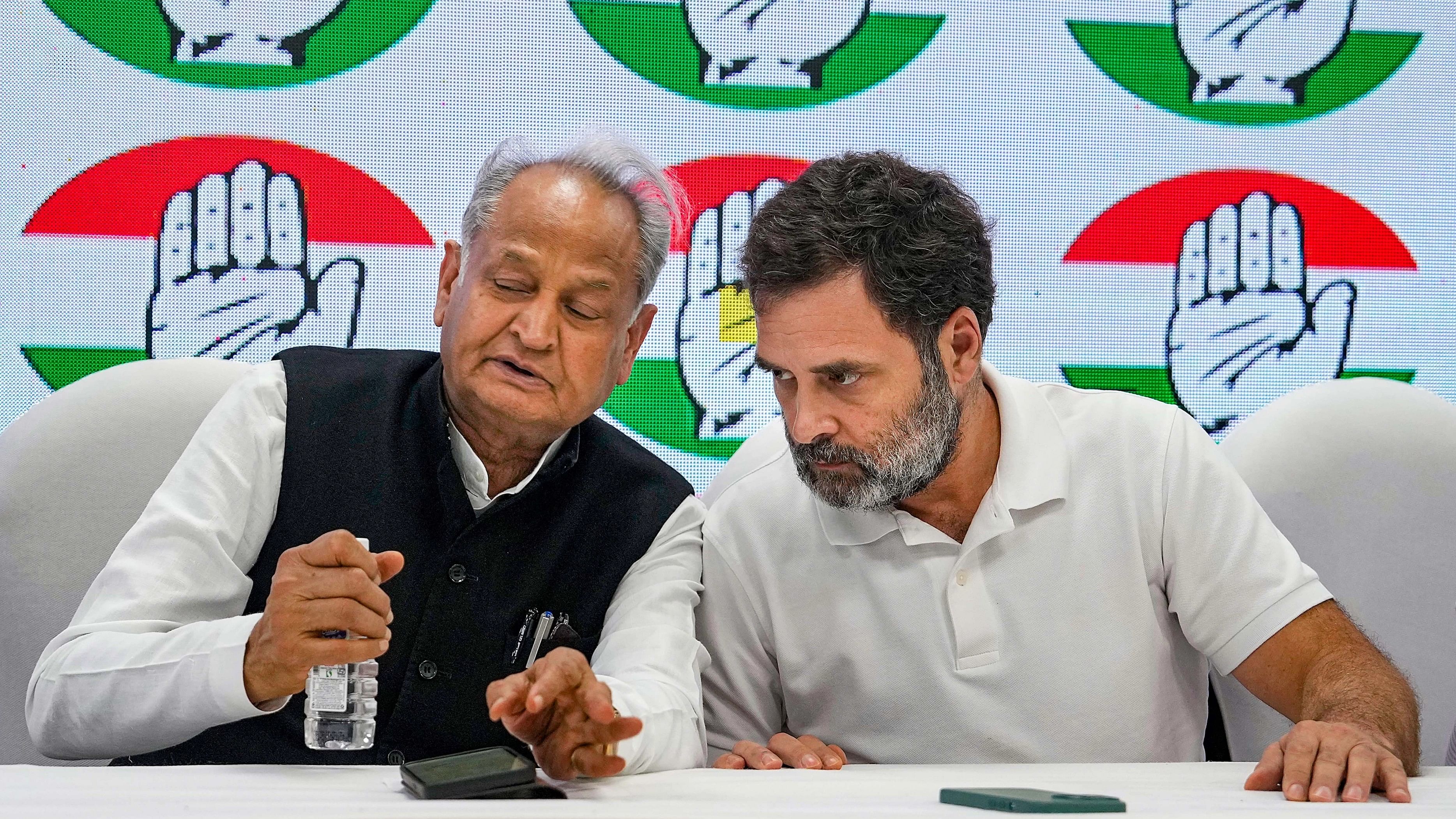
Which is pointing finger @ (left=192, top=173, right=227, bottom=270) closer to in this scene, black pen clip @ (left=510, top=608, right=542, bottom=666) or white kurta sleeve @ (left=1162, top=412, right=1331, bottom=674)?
black pen clip @ (left=510, top=608, right=542, bottom=666)

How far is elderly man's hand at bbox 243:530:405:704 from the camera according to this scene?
1338 mm

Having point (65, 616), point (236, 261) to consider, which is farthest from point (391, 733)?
point (236, 261)

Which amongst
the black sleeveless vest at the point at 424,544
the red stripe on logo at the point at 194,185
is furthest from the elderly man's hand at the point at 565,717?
the red stripe on logo at the point at 194,185

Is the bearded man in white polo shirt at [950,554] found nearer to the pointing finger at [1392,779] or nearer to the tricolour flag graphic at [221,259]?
the pointing finger at [1392,779]

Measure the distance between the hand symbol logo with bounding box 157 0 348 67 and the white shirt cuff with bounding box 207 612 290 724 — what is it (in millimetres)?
1526

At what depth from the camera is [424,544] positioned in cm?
185

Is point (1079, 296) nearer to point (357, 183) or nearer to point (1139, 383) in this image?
point (1139, 383)

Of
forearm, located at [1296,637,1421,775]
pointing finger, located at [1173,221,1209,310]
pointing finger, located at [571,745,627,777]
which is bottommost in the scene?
forearm, located at [1296,637,1421,775]

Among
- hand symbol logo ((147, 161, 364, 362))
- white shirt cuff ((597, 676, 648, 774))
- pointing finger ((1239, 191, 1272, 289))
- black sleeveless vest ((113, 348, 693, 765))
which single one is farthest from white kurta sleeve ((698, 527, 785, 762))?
pointing finger ((1239, 191, 1272, 289))

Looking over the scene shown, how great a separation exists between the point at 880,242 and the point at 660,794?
964 millimetres

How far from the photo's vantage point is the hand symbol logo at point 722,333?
106 inches

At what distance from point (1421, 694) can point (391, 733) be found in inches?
77.4

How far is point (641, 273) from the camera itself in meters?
1.98

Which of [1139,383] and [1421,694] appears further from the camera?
[1139,383]
